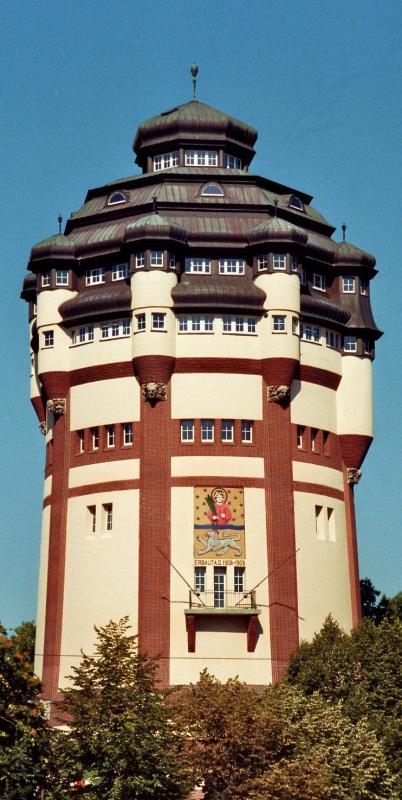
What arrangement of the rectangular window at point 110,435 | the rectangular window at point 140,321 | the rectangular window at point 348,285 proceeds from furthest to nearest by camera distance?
1. the rectangular window at point 348,285
2. the rectangular window at point 110,435
3. the rectangular window at point 140,321

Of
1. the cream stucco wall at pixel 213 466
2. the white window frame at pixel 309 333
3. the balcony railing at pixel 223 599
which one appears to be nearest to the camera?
the balcony railing at pixel 223 599

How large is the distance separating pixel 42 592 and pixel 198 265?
82.9 ft

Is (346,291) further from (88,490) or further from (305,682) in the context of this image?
(305,682)

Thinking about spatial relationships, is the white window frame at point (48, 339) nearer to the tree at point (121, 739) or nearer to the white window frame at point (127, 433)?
the white window frame at point (127, 433)

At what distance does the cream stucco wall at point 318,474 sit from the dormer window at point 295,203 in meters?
19.6

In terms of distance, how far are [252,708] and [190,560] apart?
2696 cm

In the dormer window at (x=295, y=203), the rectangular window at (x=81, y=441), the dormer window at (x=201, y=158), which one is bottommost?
the rectangular window at (x=81, y=441)

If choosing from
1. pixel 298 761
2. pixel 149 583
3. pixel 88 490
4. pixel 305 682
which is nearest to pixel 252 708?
pixel 298 761

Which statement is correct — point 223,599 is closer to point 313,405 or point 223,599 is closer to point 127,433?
point 127,433

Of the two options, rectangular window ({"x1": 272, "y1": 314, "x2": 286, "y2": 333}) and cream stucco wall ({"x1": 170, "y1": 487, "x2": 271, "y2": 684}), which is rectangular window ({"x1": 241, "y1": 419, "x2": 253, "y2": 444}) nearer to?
cream stucco wall ({"x1": 170, "y1": 487, "x2": 271, "y2": 684})

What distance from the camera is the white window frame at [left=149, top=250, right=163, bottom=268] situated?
110062mm

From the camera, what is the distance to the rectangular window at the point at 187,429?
356 ft

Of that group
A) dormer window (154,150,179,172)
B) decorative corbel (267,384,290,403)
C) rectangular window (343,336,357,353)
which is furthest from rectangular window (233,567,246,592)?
dormer window (154,150,179,172)

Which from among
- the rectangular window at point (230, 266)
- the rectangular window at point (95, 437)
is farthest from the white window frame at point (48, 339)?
the rectangular window at point (230, 266)
